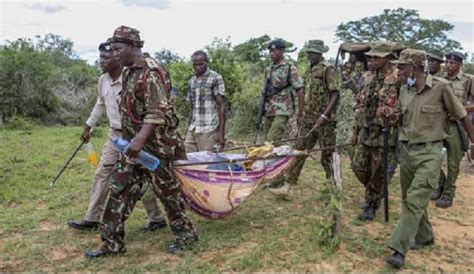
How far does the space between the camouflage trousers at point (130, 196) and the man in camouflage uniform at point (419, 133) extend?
1.74 metres

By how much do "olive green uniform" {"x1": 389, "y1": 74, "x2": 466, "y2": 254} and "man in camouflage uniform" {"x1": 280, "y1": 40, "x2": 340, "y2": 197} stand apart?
1530 mm

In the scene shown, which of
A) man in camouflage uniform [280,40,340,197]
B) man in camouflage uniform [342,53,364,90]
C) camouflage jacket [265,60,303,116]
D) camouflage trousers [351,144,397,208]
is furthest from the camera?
man in camouflage uniform [342,53,364,90]

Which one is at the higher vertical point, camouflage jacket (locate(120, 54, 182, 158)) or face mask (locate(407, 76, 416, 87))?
face mask (locate(407, 76, 416, 87))

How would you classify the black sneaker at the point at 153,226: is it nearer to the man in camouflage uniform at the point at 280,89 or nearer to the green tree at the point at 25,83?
the man in camouflage uniform at the point at 280,89

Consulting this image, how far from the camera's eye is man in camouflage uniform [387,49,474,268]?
13.3 feet

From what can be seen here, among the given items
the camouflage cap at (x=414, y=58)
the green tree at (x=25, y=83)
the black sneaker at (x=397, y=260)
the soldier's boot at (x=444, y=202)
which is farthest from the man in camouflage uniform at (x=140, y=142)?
the green tree at (x=25, y=83)

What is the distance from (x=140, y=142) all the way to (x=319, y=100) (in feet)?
8.81

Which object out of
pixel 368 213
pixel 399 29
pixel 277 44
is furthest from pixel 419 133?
pixel 399 29

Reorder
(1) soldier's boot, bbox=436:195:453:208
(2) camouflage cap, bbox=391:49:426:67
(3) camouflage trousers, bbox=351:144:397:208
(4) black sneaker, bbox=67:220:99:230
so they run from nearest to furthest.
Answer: (2) camouflage cap, bbox=391:49:426:67, (4) black sneaker, bbox=67:220:99:230, (3) camouflage trousers, bbox=351:144:397:208, (1) soldier's boot, bbox=436:195:453:208

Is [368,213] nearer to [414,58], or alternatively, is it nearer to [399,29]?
[414,58]

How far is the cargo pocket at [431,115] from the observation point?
4188mm

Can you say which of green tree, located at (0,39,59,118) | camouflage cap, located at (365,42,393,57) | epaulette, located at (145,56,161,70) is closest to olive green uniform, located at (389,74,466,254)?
camouflage cap, located at (365,42,393,57)

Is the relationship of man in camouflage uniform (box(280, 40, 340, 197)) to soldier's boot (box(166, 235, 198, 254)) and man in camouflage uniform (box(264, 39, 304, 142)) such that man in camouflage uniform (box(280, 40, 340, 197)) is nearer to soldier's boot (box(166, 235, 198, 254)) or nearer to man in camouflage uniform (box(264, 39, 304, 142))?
man in camouflage uniform (box(264, 39, 304, 142))

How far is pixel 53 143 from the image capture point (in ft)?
35.3
